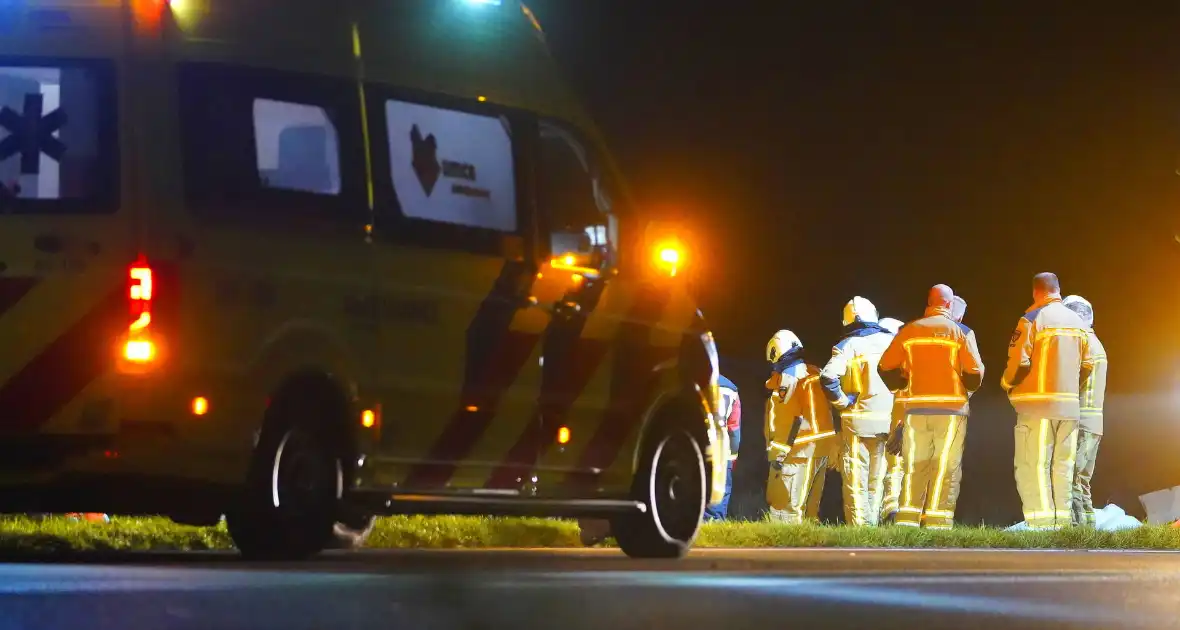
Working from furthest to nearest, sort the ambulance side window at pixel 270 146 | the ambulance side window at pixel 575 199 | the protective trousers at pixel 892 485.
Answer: the protective trousers at pixel 892 485 → the ambulance side window at pixel 575 199 → the ambulance side window at pixel 270 146

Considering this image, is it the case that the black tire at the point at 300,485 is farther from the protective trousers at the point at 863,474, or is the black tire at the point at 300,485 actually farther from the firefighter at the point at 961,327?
the protective trousers at the point at 863,474

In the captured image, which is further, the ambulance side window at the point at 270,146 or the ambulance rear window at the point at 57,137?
the ambulance side window at the point at 270,146

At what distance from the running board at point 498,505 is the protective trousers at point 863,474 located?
504cm

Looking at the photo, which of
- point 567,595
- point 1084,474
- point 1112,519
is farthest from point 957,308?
point 567,595

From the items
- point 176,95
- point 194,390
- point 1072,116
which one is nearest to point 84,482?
point 194,390

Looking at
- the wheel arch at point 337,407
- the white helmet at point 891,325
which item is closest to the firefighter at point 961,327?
the white helmet at point 891,325

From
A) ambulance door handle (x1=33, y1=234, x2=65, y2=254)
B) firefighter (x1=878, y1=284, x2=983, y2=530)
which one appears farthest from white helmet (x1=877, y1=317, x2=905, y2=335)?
ambulance door handle (x1=33, y1=234, x2=65, y2=254)

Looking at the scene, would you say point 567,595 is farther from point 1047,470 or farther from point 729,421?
point 729,421

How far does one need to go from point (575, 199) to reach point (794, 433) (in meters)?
6.62

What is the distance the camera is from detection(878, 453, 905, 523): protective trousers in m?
15.4

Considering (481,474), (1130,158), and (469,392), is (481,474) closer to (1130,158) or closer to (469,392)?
(469,392)

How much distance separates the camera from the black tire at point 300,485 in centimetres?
845

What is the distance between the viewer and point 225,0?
831cm

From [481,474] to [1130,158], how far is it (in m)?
15.7
